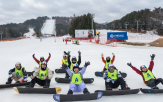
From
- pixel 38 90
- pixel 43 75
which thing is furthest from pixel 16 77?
pixel 38 90

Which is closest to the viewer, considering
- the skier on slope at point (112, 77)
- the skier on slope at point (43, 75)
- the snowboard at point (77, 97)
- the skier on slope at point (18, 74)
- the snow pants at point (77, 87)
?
the snowboard at point (77, 97)

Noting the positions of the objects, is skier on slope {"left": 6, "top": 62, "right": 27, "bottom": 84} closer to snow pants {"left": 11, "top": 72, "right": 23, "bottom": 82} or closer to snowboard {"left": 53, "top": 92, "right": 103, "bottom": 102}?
snow pants {"left": 11, "top": 72, "right": 23, "bottom": 82}

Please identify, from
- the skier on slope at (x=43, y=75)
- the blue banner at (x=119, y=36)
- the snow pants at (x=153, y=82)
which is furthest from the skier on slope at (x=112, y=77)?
the blue banner at (x=119, y=36)

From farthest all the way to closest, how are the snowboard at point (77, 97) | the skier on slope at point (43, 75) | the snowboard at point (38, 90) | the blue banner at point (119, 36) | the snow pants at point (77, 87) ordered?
the blue banner at point (119, 36), the skier on slope at point (43, 75), the snowboard at point (38, 90), the snow pants at point (77, 87), the snowboard at point (77, 97)

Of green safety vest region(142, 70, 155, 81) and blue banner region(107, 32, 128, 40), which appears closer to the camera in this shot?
green safety vest region(142, 70, 155, 81)

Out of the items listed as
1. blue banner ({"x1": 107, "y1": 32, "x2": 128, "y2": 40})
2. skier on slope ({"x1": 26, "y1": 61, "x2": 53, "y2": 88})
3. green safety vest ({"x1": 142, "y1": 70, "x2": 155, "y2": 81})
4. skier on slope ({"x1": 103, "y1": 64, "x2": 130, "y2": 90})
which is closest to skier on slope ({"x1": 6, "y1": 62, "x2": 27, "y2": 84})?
skier on slope ({"x1": 26, "y1": 61, "x2": 53, "y2": 88})

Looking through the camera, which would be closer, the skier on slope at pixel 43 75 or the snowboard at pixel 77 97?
the snowboard at pixel 77 97

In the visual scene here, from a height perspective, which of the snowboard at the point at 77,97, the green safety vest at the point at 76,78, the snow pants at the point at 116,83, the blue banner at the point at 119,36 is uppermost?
the blue banner at the point at 119,36

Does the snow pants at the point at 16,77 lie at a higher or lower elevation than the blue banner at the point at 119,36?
lower

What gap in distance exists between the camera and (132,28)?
233 feet

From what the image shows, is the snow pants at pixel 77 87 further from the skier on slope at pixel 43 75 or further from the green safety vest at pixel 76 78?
the skier on slope at pixel 43 75

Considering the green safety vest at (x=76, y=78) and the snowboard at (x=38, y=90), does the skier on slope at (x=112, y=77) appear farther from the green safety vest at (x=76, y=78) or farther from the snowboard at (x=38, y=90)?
the snowboard at (x=38, y=90)

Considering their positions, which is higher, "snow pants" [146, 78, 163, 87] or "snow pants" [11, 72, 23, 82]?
"snow pants" [11, 72, 23, 82]

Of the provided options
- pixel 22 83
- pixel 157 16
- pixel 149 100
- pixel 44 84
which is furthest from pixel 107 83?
pixel 157 16
